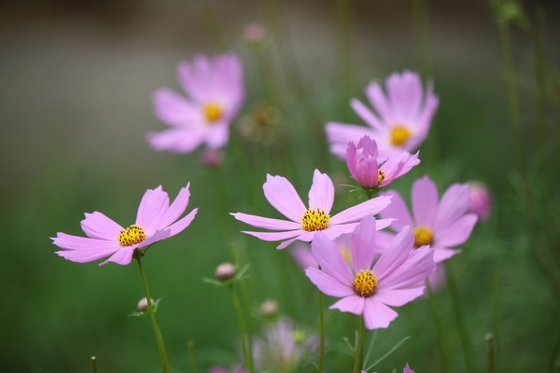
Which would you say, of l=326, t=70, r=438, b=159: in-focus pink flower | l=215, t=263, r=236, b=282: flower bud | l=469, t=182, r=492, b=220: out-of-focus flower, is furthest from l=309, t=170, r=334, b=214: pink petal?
l=469, t=182, r=492, b=220: out-of-focus flower

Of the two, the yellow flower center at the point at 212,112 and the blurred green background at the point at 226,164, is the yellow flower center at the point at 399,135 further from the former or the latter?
the yellow flower center at the point at 212,112

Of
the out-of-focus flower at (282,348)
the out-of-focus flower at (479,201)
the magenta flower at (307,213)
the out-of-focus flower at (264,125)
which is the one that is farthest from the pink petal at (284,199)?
the out-of-focus flower at (264,125)

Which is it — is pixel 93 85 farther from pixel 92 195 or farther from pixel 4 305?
A: pixel 4 305

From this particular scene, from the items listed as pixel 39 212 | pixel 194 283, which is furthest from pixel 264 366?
pixel 39 212

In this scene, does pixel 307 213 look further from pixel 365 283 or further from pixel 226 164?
pixel 226 164

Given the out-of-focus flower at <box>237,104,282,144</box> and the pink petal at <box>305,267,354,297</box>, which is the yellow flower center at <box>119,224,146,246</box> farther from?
the out-of-focus flower at <box>237,104,282,144</box>
